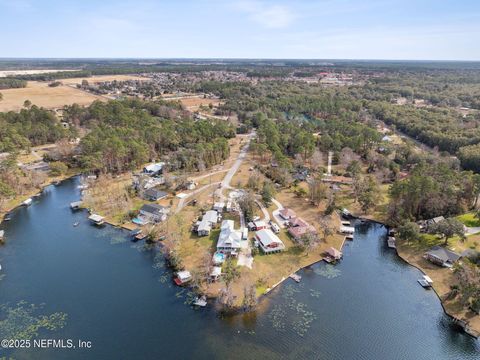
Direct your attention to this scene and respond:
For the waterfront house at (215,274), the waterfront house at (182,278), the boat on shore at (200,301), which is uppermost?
the waterfront house at (215,274)

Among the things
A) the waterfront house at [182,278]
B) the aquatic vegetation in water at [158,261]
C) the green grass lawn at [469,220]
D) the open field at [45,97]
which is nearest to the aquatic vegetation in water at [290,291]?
the waterfront house at [182,278]

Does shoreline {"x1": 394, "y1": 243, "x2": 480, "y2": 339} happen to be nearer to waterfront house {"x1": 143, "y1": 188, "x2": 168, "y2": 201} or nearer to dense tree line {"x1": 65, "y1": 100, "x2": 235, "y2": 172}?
waterfront house {"x1": 143, "y1": 188, "x2": 168, "y2": 201}

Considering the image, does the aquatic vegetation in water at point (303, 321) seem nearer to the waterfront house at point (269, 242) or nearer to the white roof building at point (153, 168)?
the waterfront house at point (269, 242)

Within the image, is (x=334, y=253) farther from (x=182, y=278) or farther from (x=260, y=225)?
(x=182, y=278)

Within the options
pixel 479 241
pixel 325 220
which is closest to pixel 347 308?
pixel 325 220

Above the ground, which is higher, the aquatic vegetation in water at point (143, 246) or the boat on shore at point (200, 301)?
the boat on shore at point (200, 301)

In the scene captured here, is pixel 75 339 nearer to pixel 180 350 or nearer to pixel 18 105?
pixel 180 350

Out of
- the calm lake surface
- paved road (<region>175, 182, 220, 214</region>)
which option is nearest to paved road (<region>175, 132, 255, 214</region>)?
paved road (<region>175, 182, 220, 214</region>)
